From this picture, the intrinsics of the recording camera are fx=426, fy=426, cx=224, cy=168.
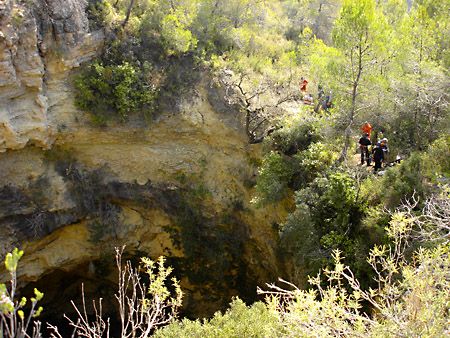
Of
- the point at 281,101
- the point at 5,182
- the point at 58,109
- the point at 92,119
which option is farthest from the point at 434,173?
the point at 5,182

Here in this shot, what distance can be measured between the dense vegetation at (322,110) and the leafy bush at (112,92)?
34 mm

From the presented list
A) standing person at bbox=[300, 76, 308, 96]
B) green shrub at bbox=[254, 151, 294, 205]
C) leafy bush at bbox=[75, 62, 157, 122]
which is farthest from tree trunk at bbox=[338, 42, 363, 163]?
leafy bush at bbox=[75, 62, 157, 122]

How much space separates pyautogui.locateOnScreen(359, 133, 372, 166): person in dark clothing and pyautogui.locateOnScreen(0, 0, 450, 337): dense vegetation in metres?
0.48

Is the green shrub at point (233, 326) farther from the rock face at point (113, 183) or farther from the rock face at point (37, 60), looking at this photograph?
the rock face at point (37, 60)

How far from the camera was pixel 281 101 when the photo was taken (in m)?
13.4

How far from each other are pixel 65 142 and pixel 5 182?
2145 mm

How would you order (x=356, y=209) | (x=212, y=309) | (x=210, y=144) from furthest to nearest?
(x=212, y=309), (x=210, y=144), (x=356, y=209)

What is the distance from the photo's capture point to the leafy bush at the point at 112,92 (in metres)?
13.0

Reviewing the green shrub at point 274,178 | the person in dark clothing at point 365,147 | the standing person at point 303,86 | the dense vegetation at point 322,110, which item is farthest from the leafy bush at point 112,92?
the person in dark clothing at point 365,147

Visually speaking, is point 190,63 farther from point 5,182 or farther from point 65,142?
point 5,182

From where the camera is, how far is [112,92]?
13.4m

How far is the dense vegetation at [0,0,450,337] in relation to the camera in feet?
30.1

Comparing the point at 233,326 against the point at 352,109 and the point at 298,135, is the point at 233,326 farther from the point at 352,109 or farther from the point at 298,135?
the point at 352,109

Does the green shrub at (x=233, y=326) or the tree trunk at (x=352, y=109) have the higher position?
the tree trunk at (x=352, y=109)
